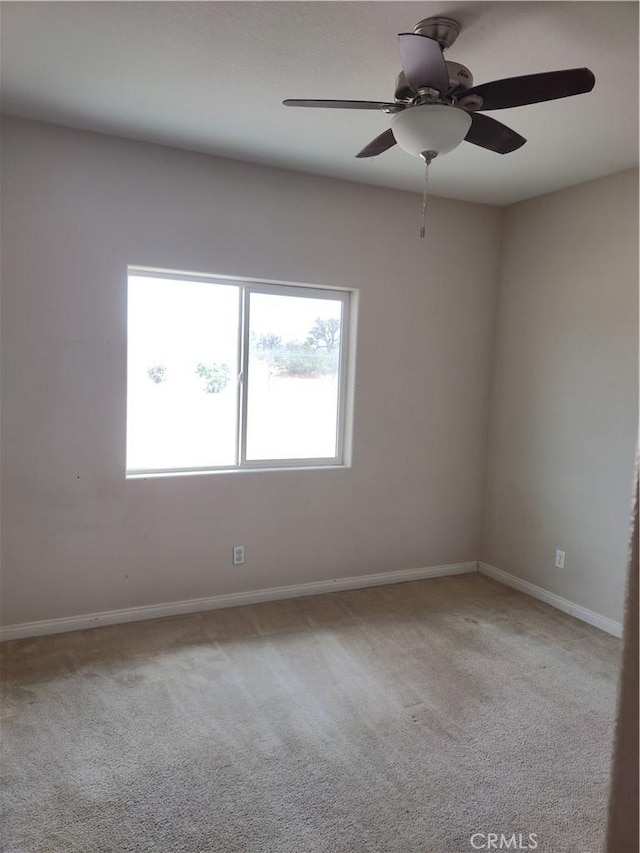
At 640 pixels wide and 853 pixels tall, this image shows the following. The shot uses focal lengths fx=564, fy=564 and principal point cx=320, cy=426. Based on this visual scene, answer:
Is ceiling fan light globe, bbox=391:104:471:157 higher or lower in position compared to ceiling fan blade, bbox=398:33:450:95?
lower

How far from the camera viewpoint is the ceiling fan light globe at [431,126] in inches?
68.3

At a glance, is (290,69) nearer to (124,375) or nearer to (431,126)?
(431,126)

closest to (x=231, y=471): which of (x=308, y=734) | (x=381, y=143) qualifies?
(x=308, y=734)

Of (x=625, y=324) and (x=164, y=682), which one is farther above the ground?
(x=625, y=324)

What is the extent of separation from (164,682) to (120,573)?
2.52ft

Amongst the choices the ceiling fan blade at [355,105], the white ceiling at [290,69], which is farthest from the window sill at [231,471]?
the ceiling fan blade at [355,105]

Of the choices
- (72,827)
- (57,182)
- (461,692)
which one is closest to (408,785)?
(461,692)

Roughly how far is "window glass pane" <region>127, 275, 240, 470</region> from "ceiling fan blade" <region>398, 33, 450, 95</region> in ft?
6.36

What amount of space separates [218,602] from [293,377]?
1470mm

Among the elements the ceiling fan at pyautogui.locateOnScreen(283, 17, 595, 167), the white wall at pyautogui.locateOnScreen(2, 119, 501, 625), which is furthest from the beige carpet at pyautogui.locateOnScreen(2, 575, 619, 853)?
the ceiling fan at pyautogui.locateOnScreen(283, 17, 595, 167)

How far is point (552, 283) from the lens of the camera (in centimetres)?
367

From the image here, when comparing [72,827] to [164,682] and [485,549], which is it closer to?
[164,682]

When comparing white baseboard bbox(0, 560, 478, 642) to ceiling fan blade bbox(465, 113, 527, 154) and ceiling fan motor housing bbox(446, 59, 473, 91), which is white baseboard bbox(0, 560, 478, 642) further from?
ceiling fan motor housing bbox(446, 59, 473, 91)

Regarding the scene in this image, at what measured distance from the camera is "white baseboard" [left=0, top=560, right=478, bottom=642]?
9.82 feet
